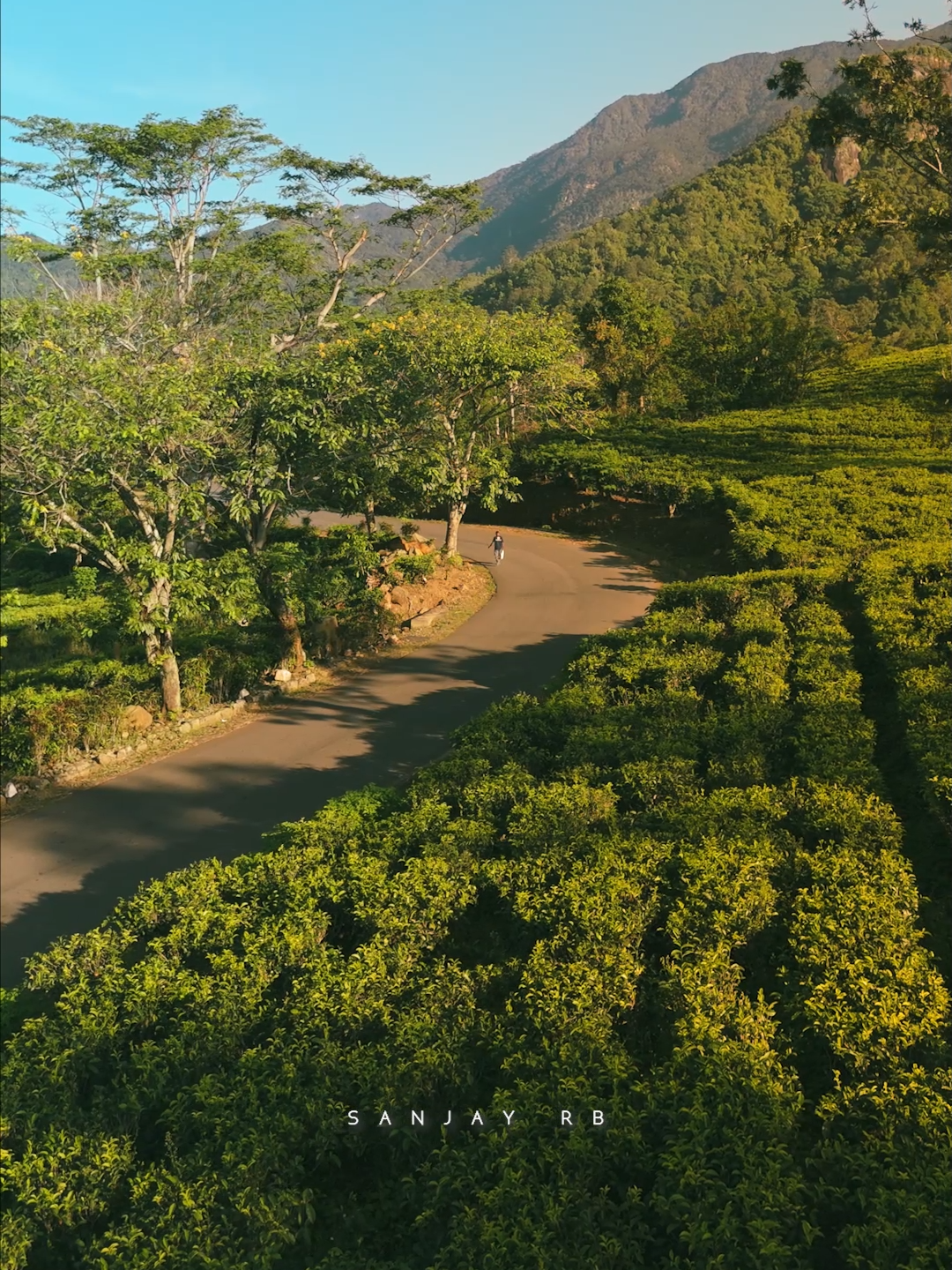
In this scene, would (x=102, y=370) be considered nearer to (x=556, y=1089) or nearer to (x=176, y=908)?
(x=176, y=908)

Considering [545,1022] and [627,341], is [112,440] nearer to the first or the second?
[545,1022]

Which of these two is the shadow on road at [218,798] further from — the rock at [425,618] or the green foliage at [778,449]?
the green foliage at [778,449]

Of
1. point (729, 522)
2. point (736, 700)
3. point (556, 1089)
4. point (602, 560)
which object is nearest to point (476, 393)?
point (602, 560)

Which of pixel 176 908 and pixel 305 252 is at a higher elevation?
pixel 305 252

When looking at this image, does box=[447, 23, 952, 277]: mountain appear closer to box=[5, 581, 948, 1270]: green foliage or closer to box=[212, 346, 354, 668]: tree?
box=[212, 346, 354, 668]: tree

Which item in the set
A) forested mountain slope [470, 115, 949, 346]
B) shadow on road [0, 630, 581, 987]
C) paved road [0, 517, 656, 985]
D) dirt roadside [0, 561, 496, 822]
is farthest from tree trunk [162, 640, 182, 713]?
forested mountain slope [470, 115, 949, 346]

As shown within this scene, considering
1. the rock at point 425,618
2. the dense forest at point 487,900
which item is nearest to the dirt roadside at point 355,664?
the rock at point 425,618
